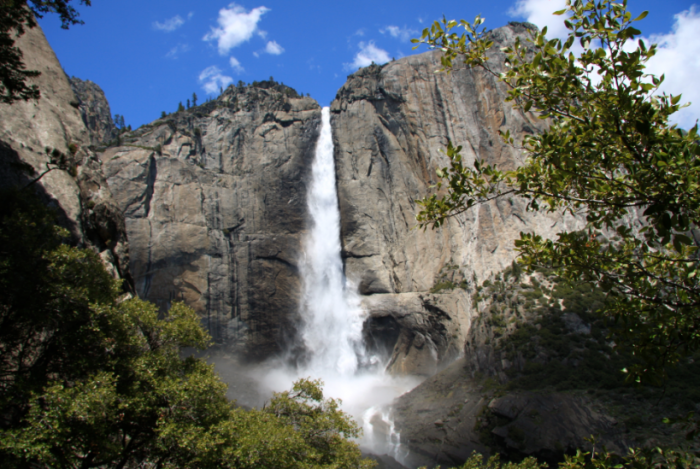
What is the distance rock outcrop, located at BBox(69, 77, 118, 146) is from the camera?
7787 centimetres

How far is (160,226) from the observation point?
40.2 metres

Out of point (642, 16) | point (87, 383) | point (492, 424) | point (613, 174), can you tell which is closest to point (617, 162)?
point (613, 174)

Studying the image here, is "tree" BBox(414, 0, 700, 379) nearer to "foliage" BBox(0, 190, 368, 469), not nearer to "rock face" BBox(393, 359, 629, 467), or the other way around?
"foliage" BBox(0, 190, 368, 469)

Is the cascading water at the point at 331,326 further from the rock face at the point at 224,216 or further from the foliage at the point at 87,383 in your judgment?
the foliage at the point at 87,383

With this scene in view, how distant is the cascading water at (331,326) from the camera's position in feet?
123

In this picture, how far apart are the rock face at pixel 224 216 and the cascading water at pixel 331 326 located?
1585 millimetres

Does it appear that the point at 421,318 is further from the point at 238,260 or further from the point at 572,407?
the point at 238,260

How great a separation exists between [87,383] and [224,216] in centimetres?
3550

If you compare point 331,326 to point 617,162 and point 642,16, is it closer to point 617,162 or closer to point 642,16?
point 617,162

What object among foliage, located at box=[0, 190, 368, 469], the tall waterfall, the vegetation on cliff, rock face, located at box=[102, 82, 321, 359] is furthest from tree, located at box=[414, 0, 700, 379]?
rock face, located at box=[102, 82, 321, 359]

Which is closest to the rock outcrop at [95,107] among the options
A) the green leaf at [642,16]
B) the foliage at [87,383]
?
the foliage at [87,383]

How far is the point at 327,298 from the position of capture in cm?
4234

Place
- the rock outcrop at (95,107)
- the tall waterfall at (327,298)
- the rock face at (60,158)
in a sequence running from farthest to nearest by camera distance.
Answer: the rock outcrop at (95,107) < the tall waterfall at (327,298) < the rock face at (60,158)

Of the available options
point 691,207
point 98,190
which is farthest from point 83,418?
point 98,190
